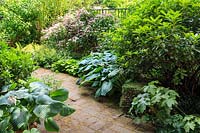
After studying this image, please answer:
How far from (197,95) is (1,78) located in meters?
2.41

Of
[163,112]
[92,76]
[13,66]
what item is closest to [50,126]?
[13,66]

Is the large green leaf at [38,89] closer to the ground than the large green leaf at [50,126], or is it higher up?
higher up

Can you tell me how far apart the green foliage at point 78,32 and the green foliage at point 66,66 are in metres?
0.62

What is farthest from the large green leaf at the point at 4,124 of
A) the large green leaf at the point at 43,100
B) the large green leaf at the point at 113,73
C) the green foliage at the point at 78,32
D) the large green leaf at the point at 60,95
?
the green foliage at the point at 78,32

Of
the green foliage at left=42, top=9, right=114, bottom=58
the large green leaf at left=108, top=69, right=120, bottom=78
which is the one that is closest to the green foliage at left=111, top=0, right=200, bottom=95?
the large green leaf at left=108, top=69, right=120, bottom=78

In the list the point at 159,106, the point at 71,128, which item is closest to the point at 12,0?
the point at 71,128

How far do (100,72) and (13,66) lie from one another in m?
1.42

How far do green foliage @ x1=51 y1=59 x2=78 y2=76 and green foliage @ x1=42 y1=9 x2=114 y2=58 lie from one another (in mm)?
623

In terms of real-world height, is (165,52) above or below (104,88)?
above

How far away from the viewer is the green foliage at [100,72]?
12.9 ft

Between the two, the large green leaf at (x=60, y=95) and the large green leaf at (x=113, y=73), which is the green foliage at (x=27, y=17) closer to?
the large green leaf at (x=113, y=73)

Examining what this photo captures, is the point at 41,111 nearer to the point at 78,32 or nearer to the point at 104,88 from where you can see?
the point at 104,88

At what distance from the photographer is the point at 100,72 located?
13.7 feet

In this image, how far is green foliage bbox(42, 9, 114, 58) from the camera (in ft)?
19.1
